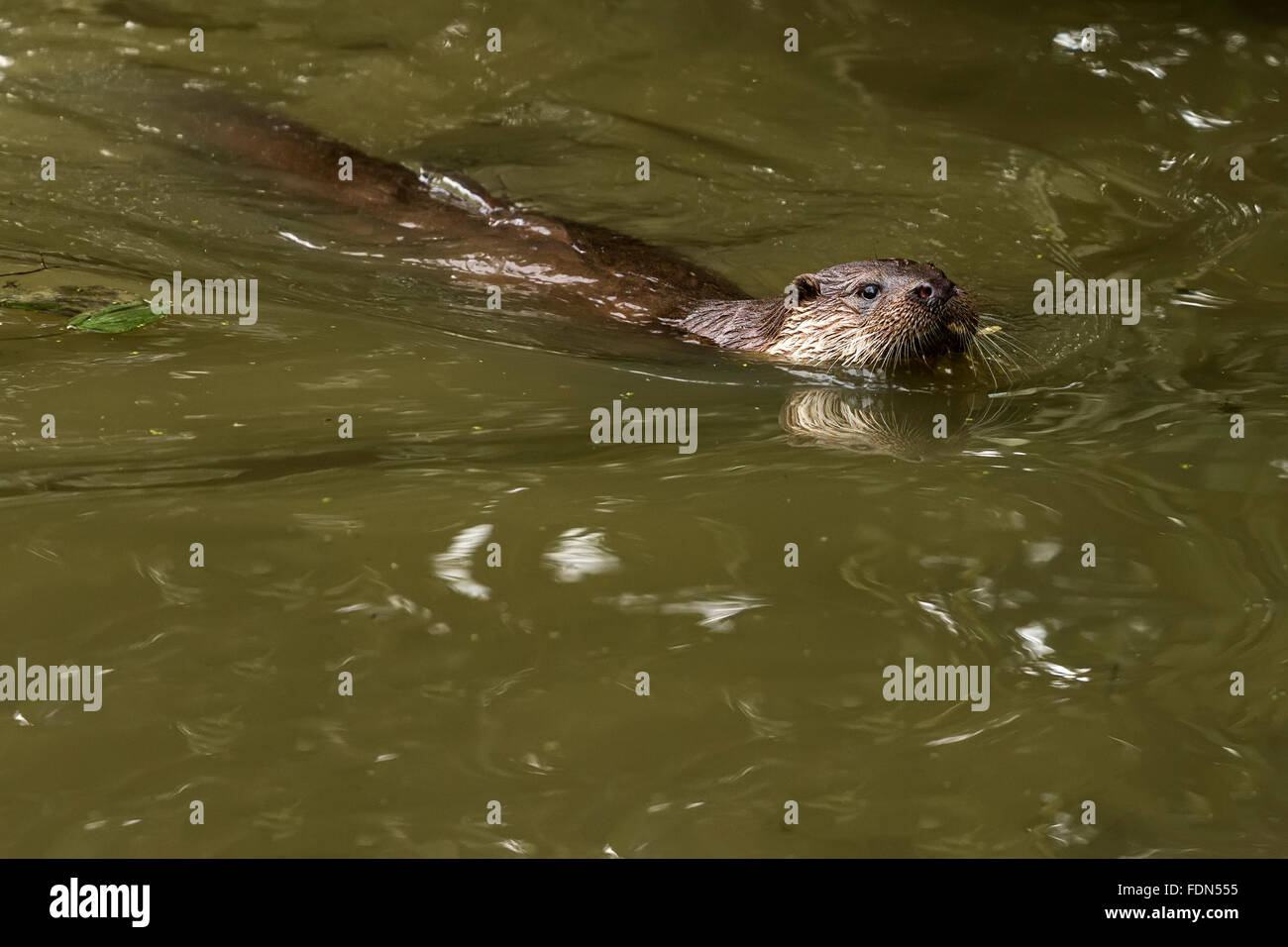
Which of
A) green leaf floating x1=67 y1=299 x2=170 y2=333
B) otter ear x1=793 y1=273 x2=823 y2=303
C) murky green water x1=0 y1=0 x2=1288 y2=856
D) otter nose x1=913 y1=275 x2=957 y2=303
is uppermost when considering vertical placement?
otter ear x1=793 y1=273 x2=823 y2=303

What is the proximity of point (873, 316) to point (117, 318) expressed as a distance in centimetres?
284

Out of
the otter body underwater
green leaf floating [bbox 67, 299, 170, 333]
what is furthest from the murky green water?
the otter body underwater

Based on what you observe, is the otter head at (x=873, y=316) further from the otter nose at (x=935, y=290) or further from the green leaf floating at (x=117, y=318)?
the green leaf floating at (x=117, y=318)

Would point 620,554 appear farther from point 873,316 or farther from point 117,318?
A: point 873,316

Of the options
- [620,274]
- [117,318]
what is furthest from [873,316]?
[117,318]

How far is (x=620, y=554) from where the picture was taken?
11.3ft

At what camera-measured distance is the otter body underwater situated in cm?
559

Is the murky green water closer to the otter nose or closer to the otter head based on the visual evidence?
the otter head

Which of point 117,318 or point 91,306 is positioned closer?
point 117,318

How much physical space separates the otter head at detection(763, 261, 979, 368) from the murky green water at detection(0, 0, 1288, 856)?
267 mm

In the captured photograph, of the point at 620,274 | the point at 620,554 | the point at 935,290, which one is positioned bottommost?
the point at 620,554

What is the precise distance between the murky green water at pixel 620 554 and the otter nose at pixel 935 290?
0.39 m

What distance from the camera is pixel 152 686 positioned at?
286cm
